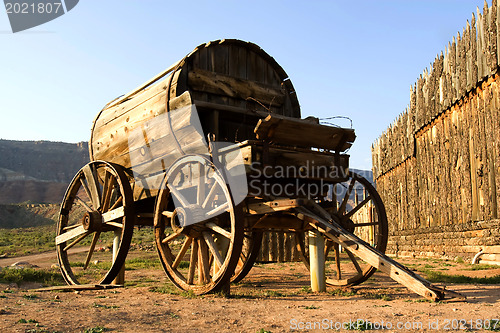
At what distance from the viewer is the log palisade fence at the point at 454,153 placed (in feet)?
29.9

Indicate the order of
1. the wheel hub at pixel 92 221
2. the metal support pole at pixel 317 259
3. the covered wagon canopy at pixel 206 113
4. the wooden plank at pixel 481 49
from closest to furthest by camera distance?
1. the metal support pole at pixel 317 259
2. the covered wagon canopy at pixel 206 113
3. the wheel hub at pixel 92 221
4. the wooden plank at pixel 481 49

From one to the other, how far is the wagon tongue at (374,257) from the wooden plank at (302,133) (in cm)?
87

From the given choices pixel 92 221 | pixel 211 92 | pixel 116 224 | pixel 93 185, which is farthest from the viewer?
pixel 93 185

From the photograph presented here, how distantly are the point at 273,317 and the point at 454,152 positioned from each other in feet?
27.7

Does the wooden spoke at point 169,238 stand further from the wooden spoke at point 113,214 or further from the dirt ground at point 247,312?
the wooden spoke at point 113,214

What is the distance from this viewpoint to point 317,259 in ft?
18.9

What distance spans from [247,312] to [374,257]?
1407mm

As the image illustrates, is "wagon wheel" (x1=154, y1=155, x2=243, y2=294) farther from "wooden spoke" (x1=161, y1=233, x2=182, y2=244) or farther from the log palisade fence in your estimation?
the log palisade fence

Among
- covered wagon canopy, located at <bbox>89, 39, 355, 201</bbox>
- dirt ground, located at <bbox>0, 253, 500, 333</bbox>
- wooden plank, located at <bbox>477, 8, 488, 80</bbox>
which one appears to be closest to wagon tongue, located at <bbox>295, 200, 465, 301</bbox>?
dirt ground, located at <bbox>0, 253, 500, 333</bbox>

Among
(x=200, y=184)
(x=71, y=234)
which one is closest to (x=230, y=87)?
(x=200, y=184)

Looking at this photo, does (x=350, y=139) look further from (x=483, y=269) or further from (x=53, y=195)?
(x=53, y=195)

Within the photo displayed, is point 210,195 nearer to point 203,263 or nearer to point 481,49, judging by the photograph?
point 203,263

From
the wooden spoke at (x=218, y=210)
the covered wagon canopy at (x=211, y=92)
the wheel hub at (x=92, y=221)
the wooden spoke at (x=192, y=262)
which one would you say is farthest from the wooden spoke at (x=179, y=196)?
the wheel hub at (x=92, y=221)

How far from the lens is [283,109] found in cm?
747
